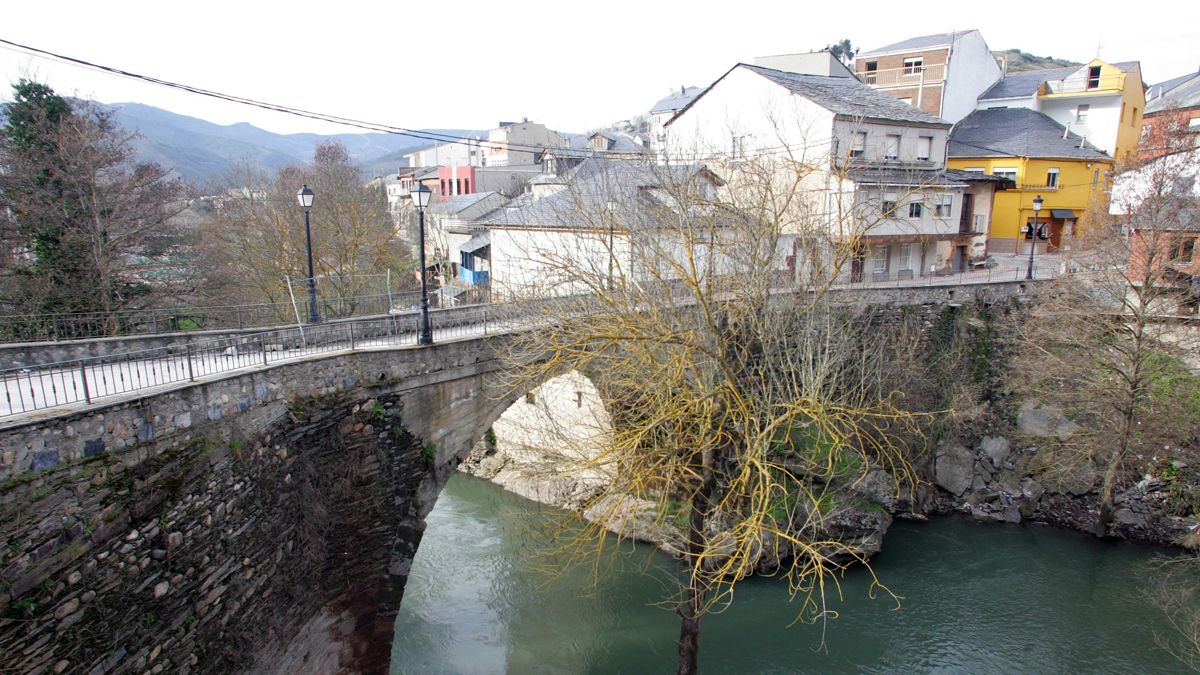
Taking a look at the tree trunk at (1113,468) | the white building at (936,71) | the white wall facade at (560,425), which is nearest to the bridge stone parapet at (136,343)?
the white wall facade at (560,425)

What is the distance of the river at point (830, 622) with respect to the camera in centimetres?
1205

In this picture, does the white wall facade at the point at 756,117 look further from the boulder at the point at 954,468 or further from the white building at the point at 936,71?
the white building at the point at 936,71

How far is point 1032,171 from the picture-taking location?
28.7 m

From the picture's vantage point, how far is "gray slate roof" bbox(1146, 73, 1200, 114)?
39031 mm

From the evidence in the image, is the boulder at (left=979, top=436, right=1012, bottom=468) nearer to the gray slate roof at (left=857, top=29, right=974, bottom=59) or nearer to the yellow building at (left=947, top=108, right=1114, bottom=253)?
the yellow building at (left=947, top=108, right=1114, bottom=253)

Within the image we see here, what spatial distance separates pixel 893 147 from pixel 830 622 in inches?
648

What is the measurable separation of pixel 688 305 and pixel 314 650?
7.65m

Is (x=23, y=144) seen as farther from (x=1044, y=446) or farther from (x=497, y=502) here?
(x=1044, y=446)

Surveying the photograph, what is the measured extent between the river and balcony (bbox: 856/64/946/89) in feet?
76.2

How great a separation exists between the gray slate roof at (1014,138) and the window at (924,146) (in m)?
7.99

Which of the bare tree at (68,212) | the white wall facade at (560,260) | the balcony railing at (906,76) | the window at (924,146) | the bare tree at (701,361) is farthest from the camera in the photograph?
the balcony railing at (906,76)

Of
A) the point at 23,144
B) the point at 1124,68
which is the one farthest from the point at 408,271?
the point at 1124,68

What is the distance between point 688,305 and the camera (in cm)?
1081

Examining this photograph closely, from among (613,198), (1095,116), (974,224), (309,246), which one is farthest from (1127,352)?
(1095,116)
